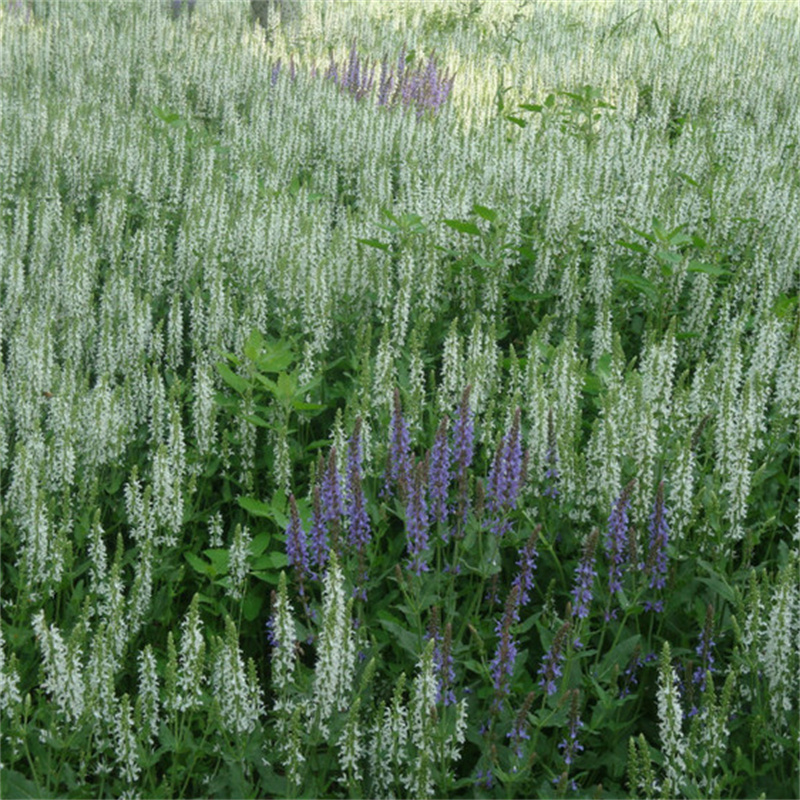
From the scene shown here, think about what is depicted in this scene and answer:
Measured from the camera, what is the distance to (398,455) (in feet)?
11.8

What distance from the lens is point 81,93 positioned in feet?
30.7

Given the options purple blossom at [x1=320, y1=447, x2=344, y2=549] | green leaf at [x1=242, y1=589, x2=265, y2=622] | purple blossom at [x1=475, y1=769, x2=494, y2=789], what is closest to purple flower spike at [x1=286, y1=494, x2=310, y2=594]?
purple blossom at [x1=320, y1=447, x2=344, y2=549]

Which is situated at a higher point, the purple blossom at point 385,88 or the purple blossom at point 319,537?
the purple blossom at point 385,88

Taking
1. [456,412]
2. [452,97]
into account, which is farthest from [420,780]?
[452,97]

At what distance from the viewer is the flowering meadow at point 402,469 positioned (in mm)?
2904

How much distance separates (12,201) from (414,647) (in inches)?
217

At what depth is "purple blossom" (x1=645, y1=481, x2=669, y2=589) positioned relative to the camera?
126 inches

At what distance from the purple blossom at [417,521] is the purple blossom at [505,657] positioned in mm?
425

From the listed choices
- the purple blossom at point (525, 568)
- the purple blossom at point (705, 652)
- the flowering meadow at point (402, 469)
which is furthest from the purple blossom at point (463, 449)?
the purple blossom at point (705, 652)

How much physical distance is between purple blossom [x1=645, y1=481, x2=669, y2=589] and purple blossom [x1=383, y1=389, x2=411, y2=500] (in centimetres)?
86

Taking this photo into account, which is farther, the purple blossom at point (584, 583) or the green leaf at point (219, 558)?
the green leaf at point (219, 558)

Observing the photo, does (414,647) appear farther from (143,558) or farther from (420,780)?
(143,558)

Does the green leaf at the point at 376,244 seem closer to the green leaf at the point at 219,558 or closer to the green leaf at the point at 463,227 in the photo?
the green leaf at the point at 463,227

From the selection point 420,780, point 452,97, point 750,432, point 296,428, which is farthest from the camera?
point 452,97
